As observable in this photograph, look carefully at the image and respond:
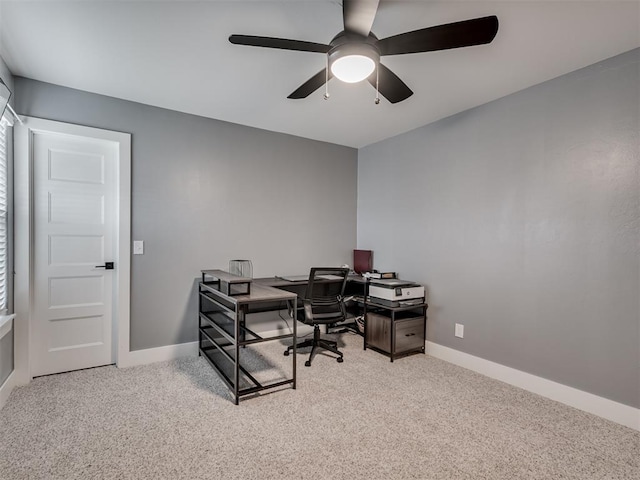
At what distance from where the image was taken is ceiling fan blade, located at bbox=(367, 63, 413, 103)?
73.7 inches

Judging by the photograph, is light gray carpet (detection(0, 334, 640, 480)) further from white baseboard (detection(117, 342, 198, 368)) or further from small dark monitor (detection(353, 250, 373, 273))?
small dark monitor (detection(353, 250, 373, 273))

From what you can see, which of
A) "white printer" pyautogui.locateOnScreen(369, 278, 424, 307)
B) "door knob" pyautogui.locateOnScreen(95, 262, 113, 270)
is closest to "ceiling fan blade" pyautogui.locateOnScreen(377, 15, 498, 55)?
"white printer" pyautogui.locateOnScreen(369, 278, 424, 307)

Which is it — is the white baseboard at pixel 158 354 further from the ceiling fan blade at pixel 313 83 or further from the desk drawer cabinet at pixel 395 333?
the ceiling fan blade at pixel 313 83

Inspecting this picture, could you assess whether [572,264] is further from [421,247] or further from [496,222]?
[421,247]

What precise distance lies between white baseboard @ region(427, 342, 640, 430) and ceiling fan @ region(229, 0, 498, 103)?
7.85ft

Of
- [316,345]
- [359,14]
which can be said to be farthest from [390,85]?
[316,345]

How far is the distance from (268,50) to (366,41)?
2.59ft

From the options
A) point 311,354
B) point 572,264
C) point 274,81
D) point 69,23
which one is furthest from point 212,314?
point 572,264

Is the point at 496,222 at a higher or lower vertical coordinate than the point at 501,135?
lower

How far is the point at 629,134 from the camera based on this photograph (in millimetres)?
2094

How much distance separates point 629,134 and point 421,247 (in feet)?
5.94

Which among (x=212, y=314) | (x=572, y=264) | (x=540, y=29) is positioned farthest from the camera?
(x=212, y=314)

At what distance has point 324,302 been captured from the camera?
3.08m

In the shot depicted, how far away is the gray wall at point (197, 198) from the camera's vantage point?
2.95m
